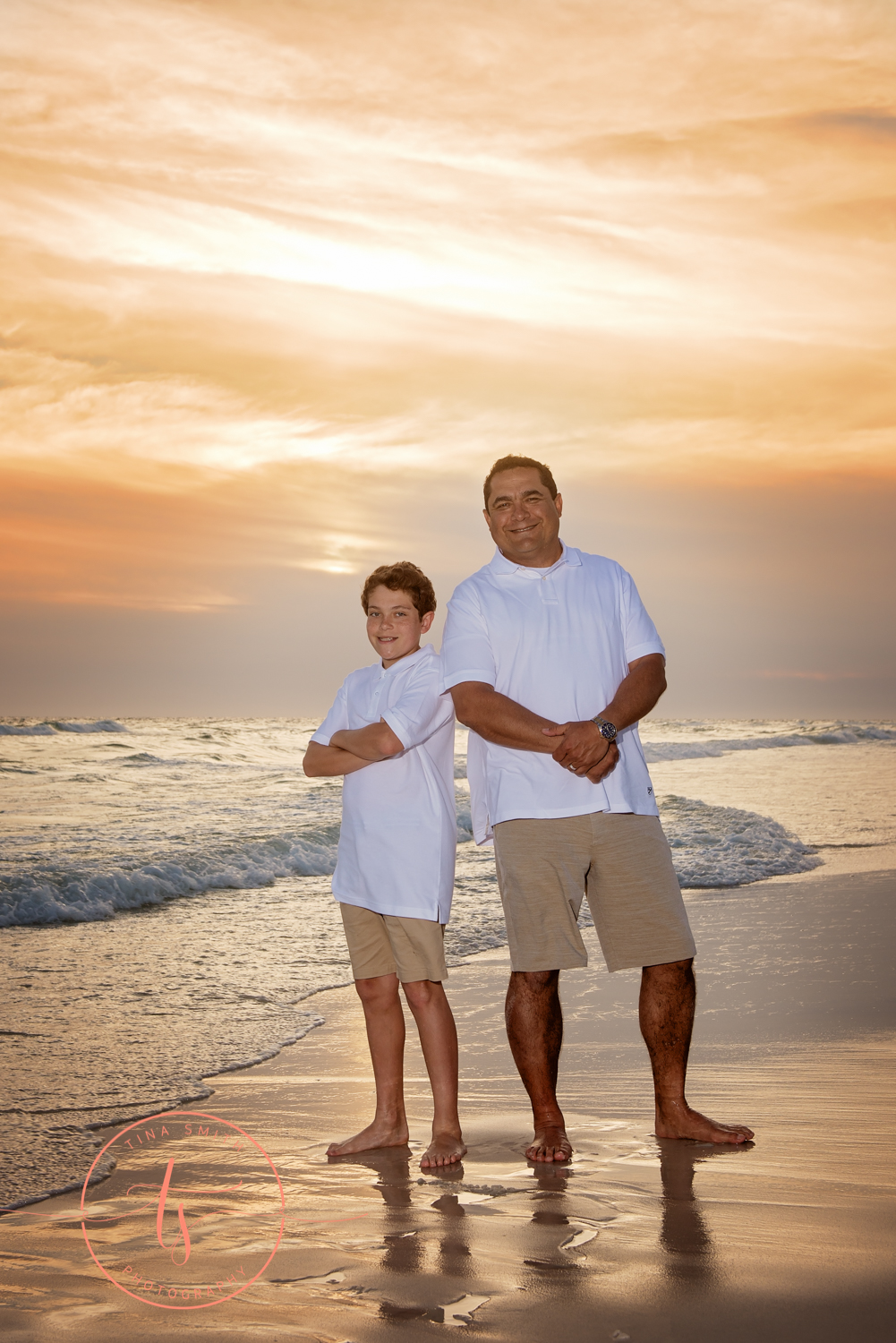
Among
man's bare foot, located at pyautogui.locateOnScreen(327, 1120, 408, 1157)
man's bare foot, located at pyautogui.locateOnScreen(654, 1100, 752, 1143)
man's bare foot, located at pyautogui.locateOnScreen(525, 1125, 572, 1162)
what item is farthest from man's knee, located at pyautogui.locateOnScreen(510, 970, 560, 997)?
man's bare foot, located at pyautogui.locateOnScreen(327, 1120, 408, 1157)

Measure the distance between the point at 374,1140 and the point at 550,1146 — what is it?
59 cm

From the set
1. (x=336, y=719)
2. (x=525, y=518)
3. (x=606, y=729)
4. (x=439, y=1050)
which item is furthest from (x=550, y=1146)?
(x=525, y=518)

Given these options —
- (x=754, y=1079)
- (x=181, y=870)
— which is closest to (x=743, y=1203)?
(x=754, y=1079)

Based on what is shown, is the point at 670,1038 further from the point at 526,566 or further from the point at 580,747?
the point at 526,566

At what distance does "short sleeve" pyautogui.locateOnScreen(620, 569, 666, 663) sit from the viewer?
3.52 metres

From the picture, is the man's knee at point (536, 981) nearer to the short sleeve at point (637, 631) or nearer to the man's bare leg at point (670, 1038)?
the man's bare leg at point (670, 1038)

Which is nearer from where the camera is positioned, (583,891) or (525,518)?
(583,891)

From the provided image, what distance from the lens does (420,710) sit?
11.3 ft

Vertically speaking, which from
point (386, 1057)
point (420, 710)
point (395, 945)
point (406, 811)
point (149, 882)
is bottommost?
point (149, 882)

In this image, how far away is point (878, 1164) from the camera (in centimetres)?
302

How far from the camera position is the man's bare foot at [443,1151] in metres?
3.17

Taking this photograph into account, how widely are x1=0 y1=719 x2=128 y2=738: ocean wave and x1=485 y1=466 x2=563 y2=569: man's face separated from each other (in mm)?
28876

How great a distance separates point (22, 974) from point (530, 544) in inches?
179

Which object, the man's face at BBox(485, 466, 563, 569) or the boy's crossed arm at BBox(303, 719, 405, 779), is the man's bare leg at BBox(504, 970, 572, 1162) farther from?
the man's face at BBox(485, 466, 563, 569)
